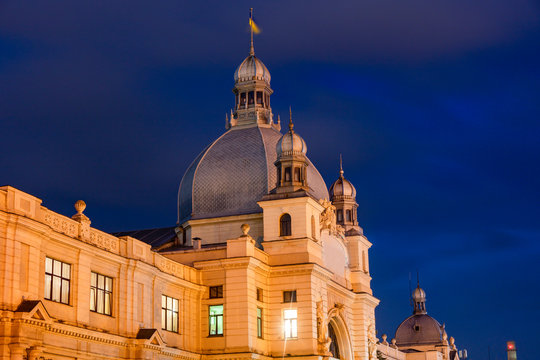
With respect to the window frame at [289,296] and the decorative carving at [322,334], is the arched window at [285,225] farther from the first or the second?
the decorative carving at [322,334]

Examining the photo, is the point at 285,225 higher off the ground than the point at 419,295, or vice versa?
the point at 419,295

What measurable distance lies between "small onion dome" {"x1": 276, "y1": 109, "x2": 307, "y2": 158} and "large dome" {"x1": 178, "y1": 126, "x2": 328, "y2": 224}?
3.32 m

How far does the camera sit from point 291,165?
7350cm

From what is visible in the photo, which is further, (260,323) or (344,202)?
(344,202)

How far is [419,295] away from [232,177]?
3203 inches

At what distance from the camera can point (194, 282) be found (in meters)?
66.8

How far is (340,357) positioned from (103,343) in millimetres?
31224

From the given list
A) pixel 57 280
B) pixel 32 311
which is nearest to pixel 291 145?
pixel 57 280

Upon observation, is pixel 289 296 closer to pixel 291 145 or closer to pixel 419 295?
pixel 291 145

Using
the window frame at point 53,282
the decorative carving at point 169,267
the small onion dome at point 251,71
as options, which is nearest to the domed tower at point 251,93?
the small onion dome at point 251,71

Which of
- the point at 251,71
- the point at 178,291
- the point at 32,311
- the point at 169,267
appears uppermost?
the point at 251,71

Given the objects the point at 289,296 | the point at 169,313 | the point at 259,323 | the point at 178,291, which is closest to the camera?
the point at 169,313

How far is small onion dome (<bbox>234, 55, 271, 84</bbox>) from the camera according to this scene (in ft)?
284

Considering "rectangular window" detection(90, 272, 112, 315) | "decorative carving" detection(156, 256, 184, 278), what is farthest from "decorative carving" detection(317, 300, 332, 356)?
"rectangular window" detection(90, 272, 112, 315)
